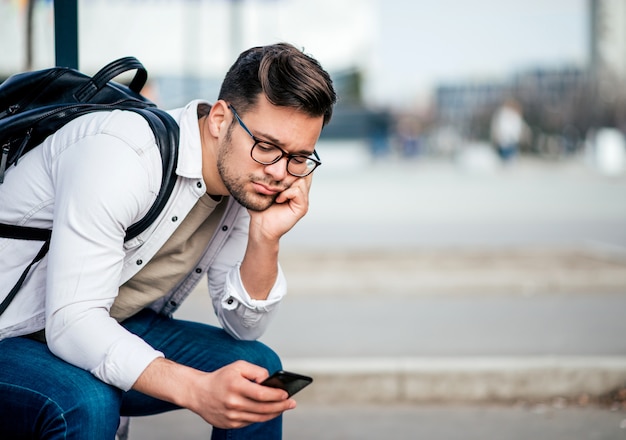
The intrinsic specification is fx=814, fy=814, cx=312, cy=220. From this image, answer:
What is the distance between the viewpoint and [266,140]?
93.6 inches

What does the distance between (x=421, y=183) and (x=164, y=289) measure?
18.6 metres

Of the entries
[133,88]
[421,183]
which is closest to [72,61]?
[133,88]

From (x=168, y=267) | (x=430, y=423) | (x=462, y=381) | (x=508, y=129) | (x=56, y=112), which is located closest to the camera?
(x=56, y=112)

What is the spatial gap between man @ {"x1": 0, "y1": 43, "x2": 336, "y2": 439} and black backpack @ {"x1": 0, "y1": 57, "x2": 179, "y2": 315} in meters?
0.03

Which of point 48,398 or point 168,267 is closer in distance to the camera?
point 48,398

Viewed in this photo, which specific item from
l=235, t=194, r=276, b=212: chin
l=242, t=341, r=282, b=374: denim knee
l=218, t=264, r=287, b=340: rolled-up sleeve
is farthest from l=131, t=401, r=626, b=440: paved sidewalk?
l=235, t=194, r=276, b=212: chin

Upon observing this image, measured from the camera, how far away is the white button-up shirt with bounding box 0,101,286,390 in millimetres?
2070

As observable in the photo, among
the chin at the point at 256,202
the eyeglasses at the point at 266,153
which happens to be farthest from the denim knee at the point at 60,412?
the eyeglasses at the point at 266,153

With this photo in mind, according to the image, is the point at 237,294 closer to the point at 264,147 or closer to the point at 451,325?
the point at 264,147

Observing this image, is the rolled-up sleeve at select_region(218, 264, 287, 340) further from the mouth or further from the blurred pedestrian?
the blurred pedestrian

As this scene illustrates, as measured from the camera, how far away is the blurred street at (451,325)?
13.6ft

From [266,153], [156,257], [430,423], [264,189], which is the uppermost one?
[266,153]

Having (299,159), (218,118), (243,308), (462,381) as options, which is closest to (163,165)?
(218,118)

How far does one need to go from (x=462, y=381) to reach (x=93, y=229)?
113 inches
